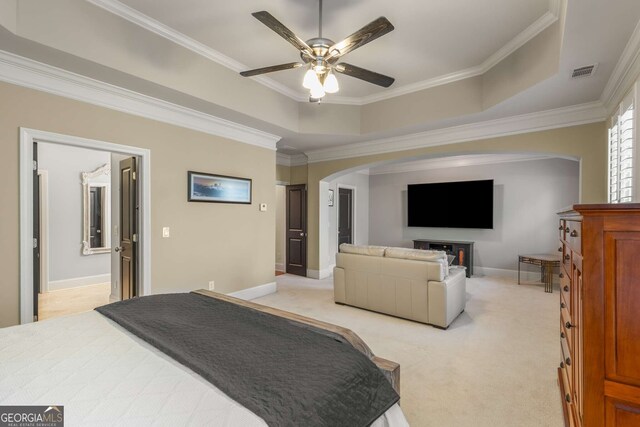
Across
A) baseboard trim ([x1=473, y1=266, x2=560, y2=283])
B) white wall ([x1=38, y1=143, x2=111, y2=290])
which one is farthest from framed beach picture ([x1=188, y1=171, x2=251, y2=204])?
baseboard trim ([x1=473, y1=266, x2=560, y2=283])

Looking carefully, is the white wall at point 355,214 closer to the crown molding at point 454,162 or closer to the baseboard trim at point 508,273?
the crown molding at point 454,162

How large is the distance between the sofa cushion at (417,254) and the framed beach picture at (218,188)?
2.32 m

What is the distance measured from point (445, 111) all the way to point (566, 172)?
3.45 metres

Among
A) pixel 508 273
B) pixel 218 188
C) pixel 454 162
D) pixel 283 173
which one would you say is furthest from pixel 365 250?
pixel 454 162

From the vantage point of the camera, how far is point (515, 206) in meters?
6.34

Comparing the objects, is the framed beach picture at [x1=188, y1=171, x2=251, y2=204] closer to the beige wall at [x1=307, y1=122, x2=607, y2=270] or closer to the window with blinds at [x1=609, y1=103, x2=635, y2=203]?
the beige wall at [x1=307, y1=122, x2=607, y2=270]

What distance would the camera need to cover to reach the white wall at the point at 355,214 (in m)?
7.05

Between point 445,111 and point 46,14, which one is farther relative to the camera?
point 445,111

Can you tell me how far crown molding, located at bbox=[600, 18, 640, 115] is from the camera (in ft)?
7.68

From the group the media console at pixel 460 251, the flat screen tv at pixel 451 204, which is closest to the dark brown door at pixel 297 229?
the flat screen tv at pixel 451 204

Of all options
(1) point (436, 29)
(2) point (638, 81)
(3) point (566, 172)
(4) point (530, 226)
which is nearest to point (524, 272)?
(4) point (530, 226)

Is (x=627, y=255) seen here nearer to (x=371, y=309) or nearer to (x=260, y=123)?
(x=371, y=309)

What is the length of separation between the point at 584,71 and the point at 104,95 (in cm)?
479

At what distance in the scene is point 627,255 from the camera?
1.17m
